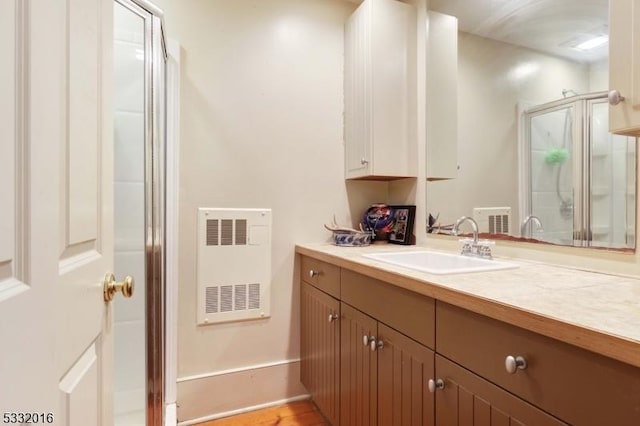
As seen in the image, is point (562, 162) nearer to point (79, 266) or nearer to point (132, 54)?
point (79, 266)

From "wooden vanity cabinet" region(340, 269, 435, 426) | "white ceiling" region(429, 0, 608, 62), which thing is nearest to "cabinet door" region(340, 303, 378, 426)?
"wooden vanity cabinet" region(340, 269, 435, 426)

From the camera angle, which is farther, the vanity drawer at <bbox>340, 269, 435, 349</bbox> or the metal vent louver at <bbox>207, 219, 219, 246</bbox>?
the metal vent louver at <bbox>207, 219, 219, 246</bbox>

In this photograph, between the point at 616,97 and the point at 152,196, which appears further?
the point at 152,196

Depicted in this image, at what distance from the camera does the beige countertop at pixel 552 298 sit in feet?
1.93

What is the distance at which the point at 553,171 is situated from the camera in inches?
51.5

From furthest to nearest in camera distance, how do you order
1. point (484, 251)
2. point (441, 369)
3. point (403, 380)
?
point (484, 251)
point (403, 380)
point (441, 369)

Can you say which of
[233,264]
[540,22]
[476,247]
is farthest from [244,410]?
[540,22]

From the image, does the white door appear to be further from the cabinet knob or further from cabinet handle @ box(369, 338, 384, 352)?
the cabinet knob

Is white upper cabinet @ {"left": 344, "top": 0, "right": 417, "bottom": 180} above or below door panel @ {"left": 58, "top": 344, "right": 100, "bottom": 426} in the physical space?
above

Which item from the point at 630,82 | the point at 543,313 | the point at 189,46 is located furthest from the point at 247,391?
the point at 630,82

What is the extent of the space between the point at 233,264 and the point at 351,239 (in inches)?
27.4

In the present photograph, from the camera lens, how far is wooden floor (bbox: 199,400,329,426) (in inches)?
71.0

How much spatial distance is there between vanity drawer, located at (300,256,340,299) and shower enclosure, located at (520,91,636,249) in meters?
0.85

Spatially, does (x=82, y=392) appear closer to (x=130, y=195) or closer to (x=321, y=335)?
(x=130, y=195)
